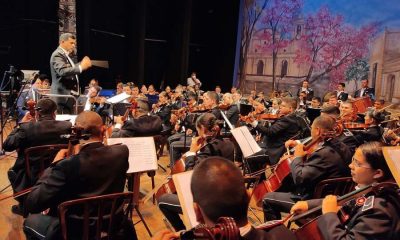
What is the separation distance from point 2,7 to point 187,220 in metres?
11.4

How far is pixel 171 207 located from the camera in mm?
3123

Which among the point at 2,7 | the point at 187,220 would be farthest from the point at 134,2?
the point at 187,220

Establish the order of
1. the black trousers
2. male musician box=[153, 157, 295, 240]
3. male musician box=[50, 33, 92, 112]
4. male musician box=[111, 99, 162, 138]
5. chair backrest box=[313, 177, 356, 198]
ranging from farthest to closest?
male musician box=[50, 33, 92, 112]
male musician box=[111, 99, 162, 138]
the black trousers
chair backrest box=[313, 177, 356, 198]
male musician box=[153, 157, 295, 240]

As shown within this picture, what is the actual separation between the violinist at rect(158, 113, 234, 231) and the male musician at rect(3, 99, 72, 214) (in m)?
1.11

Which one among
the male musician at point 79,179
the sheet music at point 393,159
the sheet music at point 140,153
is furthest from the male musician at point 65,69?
the sheet music at point 393,159

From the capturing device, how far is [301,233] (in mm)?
2160

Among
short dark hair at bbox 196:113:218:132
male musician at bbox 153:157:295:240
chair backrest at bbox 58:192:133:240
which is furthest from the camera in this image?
short dark hair at bbox 196:113:218:132

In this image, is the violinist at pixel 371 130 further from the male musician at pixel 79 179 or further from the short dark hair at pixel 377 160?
the male musician at pixel 79 179

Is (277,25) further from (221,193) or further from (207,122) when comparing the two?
(221,193)

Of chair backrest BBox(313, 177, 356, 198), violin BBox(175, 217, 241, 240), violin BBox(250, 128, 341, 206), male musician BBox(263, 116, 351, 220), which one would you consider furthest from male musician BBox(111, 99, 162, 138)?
violin BBox(175, 217, 241, 240)

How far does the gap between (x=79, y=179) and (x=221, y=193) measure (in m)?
1.23

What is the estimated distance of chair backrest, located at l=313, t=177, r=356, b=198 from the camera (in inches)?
110

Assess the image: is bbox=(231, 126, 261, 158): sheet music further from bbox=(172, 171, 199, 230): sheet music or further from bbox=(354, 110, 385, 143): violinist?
bbox=(172, 171, 199, 230): sheet music

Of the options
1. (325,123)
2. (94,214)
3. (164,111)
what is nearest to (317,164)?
(325,123)
